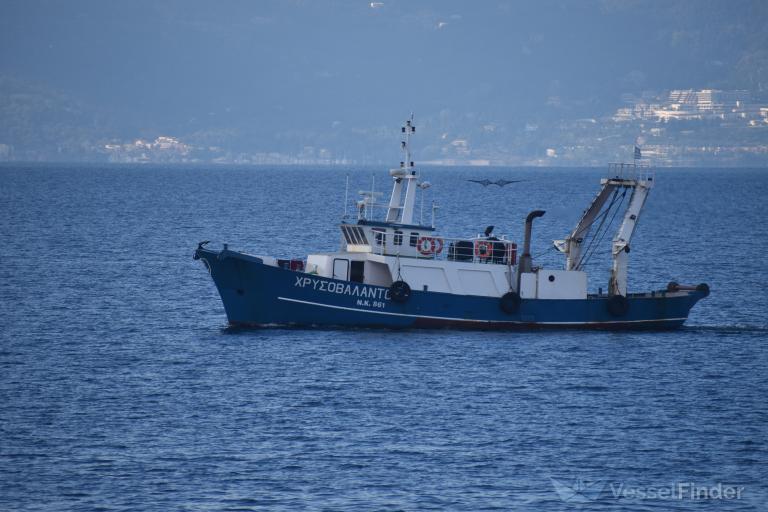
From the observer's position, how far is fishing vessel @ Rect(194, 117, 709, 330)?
59.5 meters

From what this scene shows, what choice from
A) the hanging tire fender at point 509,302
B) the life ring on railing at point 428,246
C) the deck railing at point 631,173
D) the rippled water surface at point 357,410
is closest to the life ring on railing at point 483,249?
the life ring on railing at point 428,246

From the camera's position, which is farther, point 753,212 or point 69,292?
point 753,212

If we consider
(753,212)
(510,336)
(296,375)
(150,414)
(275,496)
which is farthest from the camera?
(753,212)

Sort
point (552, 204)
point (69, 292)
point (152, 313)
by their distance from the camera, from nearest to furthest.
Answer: point (152, 313) < point (69, 292) < point (552, 204)

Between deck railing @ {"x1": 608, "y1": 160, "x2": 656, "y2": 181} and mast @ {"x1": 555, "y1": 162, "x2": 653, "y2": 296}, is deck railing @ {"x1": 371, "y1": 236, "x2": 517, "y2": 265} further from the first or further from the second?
deck railing @ {"x1": 608, "y1": 160, "x2": 656, "y2": 181}

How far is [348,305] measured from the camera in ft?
196

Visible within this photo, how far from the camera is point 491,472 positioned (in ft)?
134

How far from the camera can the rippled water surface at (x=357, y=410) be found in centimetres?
3916

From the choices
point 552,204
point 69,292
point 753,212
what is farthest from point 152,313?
point 552,204

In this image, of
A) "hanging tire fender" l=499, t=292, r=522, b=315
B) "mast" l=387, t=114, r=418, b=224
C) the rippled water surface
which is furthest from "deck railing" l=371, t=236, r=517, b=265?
the rippled water surface

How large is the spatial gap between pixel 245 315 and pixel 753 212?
105 m

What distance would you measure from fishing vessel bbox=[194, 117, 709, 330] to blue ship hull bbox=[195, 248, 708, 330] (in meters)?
0.04

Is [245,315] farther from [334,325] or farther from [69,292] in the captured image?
[69,292]

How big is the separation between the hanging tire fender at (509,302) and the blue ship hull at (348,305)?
27cm
